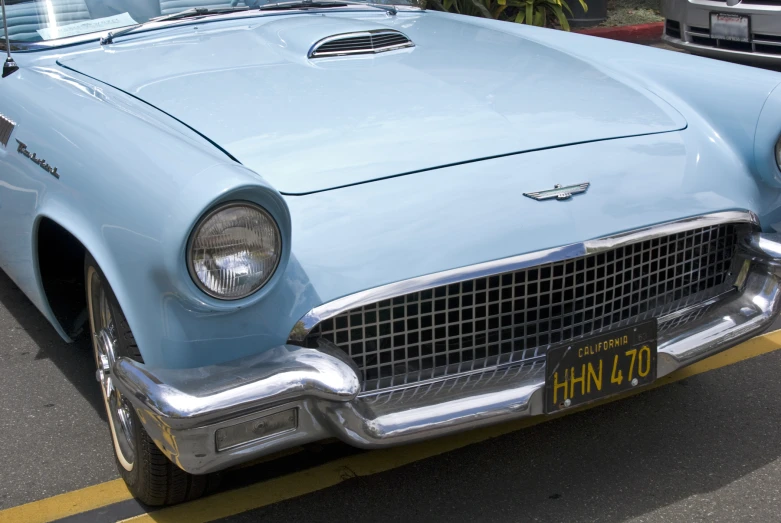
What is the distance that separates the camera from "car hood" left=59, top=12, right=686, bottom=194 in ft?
7.33

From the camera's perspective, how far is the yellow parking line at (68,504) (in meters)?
2.38

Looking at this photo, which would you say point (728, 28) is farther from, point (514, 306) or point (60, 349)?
point (60, 349)

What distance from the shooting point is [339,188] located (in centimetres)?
212

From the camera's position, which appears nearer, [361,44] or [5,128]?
[5,128]

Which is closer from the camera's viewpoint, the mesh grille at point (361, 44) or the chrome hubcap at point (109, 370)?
the chrome hubcap at point (109, 370)

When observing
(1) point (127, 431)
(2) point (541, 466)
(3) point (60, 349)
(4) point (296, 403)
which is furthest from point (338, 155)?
(3) point (60, 349)

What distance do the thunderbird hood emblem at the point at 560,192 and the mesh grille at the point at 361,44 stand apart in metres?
1.00

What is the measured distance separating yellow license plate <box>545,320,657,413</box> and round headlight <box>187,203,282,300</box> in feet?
2.31

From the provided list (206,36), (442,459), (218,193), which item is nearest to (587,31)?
(206,36)

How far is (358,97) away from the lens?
252 centimetres

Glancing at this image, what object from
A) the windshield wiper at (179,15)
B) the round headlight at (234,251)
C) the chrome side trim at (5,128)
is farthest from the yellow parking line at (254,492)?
the windshield wiper at (179,15)

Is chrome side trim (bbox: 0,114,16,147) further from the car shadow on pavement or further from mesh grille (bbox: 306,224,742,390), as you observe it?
mesh grille (bbox: 306,224,742,390)

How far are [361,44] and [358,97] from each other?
1.61ft

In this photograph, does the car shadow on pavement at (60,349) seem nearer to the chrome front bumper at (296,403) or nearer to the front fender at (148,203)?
the front fender at (148,203)
